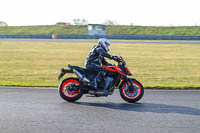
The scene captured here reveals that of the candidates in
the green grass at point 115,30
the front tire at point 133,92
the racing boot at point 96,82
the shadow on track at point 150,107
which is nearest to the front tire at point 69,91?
the shadow on track at point 150,107

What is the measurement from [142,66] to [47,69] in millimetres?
5148

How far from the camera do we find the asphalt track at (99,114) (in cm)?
570

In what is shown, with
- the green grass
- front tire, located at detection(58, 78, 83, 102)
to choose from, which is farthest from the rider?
the green grass

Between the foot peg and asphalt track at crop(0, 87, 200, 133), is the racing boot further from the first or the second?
asphalt track at crop(0, 87, 200, 133)

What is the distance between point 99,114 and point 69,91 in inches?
70.4

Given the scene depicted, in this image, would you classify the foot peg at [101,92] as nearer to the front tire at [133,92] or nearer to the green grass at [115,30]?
the front tire at [133,92]

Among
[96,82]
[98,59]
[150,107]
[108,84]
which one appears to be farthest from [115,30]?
[150,107]

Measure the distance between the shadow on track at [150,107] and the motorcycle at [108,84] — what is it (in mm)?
320

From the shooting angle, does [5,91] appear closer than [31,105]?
No

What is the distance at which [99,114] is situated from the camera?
6.80 m

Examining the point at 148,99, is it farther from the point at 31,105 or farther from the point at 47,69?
the point at 47,69

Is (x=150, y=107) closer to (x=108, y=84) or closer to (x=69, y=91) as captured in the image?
(x=108, y=84)

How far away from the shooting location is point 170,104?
7.84 m

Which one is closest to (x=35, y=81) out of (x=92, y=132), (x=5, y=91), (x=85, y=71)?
(x=5, y=91)
